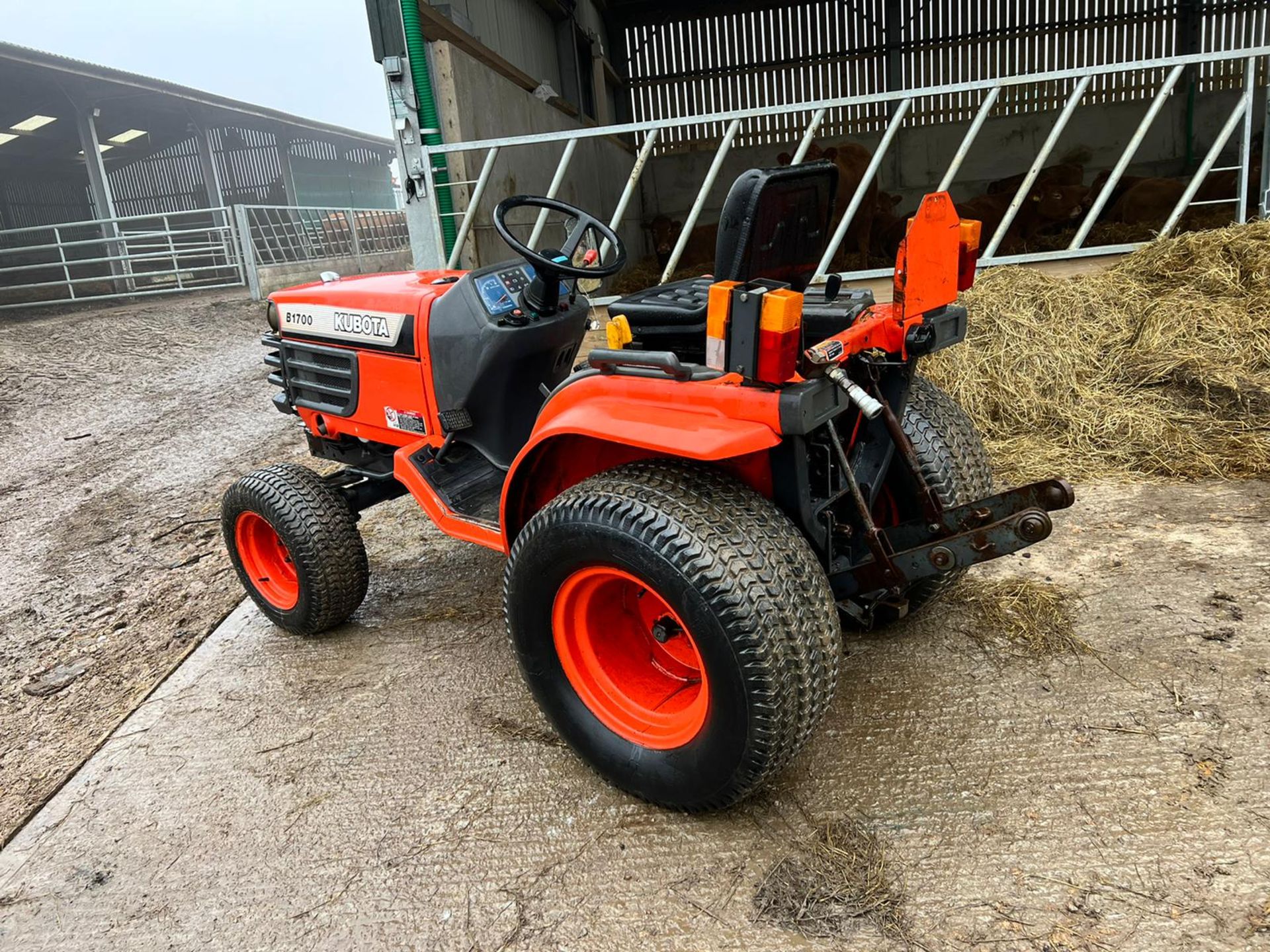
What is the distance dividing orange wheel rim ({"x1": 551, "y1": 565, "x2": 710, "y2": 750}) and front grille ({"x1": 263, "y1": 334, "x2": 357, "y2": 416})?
1.30 metres

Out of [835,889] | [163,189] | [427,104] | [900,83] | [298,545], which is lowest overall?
[835,889]

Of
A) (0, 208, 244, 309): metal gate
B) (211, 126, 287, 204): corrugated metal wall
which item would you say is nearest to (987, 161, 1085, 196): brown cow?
(0, 208, 244, 309): metal gate

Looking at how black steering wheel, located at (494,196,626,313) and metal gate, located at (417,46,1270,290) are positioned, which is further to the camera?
metal gate, located at (417,46,1270,290)

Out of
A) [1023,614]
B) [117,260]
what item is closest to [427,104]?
[1023,614]

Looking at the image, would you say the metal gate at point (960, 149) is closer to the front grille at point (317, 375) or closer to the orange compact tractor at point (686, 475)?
the front grille at point (317, 375)

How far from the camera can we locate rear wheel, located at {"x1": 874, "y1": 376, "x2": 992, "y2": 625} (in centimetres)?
231

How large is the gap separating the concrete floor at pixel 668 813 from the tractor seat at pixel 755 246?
1040 mm

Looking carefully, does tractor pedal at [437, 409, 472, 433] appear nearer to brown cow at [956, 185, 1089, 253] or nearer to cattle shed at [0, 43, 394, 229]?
brown cow at [956, 185, 1089, 253]

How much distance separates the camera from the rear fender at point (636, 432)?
1635mm

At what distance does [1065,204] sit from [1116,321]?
4.18 meters

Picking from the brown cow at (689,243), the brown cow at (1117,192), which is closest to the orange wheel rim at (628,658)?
the brown cow at (689,243)

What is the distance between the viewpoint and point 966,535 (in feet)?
6.02

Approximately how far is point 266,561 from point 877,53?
37.8 feet

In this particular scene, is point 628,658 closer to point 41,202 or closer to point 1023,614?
point 1023,614
